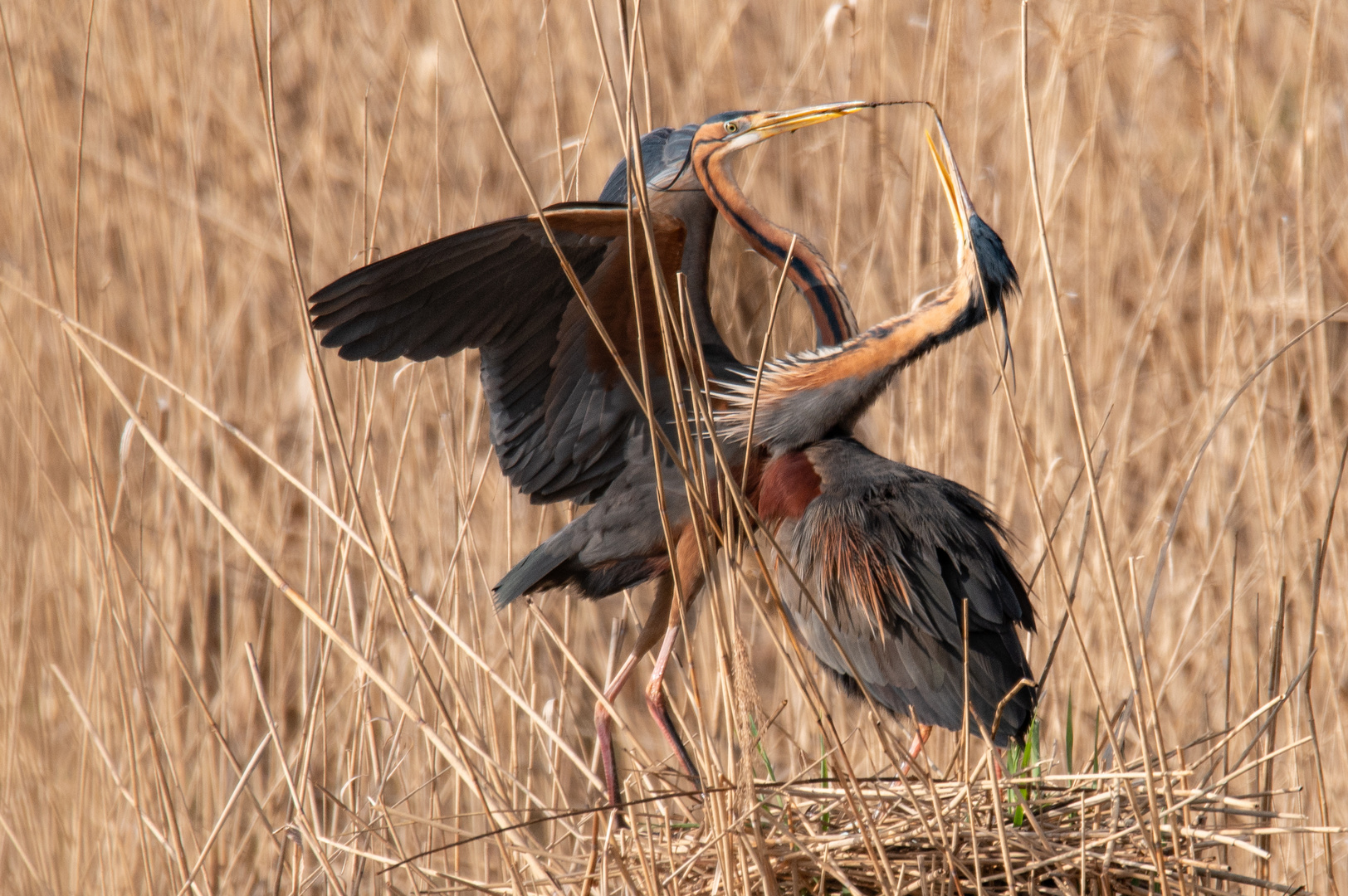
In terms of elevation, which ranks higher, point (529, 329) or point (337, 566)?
point (529, 329)

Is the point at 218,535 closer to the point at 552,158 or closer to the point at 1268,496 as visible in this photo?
the point at 552,158

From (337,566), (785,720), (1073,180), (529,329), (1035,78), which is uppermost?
(1035,78)

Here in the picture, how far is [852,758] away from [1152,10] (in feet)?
4.88

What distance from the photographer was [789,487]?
5.95ft

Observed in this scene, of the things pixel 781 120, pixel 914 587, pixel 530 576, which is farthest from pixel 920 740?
pixel 781 120

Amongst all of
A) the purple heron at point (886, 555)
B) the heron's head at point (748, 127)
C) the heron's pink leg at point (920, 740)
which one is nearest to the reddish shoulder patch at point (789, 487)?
the purple heron at point (886, 555)

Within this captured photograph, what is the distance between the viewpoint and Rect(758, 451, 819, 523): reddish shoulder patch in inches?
70.6

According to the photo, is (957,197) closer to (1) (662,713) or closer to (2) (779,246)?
(2) (779,246)

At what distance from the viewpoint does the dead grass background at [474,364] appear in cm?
197

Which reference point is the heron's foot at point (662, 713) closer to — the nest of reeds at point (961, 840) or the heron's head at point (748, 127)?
the nest of reeds at point (961, 840)

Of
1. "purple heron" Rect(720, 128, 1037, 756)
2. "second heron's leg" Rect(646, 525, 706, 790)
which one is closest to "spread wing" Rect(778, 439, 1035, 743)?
"purple heron" Rect(720, 128, 1037, 756)

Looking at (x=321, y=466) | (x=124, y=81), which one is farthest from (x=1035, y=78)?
(x=124, y=81)

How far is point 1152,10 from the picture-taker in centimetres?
224

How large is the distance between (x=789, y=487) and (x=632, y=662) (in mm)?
359
